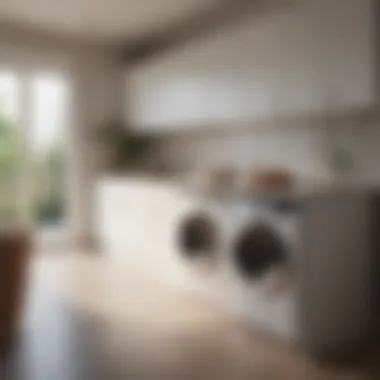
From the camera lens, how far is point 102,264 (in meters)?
5.13

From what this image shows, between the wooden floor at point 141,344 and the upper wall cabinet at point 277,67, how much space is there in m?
1.48

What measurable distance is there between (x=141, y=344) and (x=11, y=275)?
34.4 inches

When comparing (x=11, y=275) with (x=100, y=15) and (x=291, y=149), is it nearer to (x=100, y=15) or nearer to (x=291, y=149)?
(x=291, y=149)

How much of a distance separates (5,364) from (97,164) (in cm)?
359

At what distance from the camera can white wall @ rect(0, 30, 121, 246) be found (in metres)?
5.73

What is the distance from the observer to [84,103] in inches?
232

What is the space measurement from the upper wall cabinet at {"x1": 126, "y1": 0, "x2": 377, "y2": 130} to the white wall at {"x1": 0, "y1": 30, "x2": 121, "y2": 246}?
1118 mm

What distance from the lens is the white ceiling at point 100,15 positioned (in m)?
4.51

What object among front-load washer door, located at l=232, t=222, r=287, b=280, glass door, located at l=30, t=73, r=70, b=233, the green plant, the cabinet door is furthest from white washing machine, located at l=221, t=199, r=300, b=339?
glass door, located at l=30, t=73, r=70, b=233

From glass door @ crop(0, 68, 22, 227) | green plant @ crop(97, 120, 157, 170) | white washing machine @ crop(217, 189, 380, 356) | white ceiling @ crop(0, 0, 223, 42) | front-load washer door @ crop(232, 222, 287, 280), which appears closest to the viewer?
white washing machine @ crop(217, 189, 380, 356)

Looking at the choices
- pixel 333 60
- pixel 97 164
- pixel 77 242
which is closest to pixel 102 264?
pixel 77 242

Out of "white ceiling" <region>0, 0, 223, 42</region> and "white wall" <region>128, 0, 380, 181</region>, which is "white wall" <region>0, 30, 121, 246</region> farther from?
"white wall" <region>128, 0, 380, 181</region>

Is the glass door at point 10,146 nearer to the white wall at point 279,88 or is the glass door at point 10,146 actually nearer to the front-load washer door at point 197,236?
the white wall at point 279,88

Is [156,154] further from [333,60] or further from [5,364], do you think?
[5,364]
